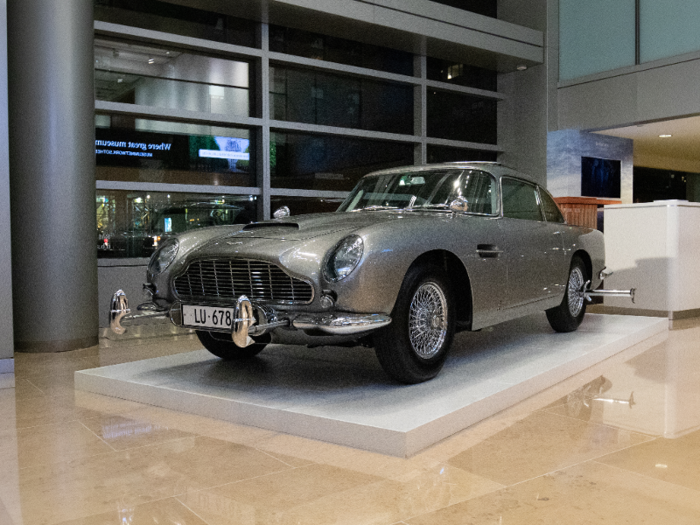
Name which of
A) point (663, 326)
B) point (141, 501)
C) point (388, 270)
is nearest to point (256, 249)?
point (388, 270)

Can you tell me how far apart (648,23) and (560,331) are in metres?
7.09

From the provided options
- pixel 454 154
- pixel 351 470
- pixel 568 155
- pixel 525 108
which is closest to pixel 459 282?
pixel 351 470

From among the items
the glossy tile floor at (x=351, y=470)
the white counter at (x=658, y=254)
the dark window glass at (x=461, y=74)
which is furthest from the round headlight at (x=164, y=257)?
the dark window glass at (x=461, y=74)

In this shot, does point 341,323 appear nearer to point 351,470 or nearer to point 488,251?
point 351,470

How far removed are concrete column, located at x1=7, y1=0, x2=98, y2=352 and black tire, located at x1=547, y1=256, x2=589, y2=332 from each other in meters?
4.32

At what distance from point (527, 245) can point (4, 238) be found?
3.98m

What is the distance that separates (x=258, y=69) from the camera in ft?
31.1

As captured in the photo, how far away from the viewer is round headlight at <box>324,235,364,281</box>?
3258 mm

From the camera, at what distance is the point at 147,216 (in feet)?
27.9

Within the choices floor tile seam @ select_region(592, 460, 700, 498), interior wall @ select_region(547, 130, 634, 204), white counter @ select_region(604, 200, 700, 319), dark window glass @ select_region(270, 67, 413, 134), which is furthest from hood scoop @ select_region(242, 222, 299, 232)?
interior wall @ select_region(547, 130, 634, 204)

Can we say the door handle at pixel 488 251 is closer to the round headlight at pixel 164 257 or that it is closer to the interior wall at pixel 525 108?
the round headlight at pixel 164 257

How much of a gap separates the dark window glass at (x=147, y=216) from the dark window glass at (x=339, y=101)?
1.77 metres

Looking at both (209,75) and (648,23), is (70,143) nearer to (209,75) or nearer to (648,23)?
(209,75)

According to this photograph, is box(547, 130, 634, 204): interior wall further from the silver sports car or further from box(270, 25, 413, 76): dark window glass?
the silver sports car
